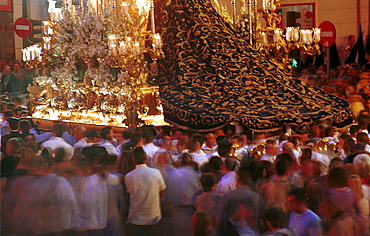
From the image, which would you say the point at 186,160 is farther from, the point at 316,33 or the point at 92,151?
the point at 316,33

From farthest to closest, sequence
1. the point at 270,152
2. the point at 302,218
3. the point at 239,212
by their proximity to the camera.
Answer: the point at 270,152 < the point at 239,212 < the point at 302,218

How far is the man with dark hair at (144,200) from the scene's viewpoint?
17.9 ft

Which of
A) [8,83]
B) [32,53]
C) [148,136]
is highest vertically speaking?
[32,53]

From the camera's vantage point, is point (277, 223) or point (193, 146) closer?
point (277, 223)

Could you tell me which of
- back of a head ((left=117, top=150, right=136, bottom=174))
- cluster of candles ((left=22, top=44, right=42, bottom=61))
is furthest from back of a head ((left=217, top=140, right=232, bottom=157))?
cluster of candles ((left=22, top=44, right=42, bottom=61))

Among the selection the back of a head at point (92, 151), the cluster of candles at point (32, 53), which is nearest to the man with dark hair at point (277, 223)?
the back of a head at point (92, 151)

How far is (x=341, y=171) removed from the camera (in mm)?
4988

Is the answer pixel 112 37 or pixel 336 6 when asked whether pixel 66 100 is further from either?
pixel 336 6

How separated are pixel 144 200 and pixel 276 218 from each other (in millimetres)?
1406

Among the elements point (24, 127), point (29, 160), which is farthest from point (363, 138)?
point (24, 127)

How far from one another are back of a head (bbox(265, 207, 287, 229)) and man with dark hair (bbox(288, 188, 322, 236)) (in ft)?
0.48

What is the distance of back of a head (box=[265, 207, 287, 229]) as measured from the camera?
4.40 m

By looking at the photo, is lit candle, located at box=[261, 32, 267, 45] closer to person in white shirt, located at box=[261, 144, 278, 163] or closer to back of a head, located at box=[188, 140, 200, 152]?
person in white shirt, located at box=[261, 144, 278, 163]

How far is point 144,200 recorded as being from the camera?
5.47 m
